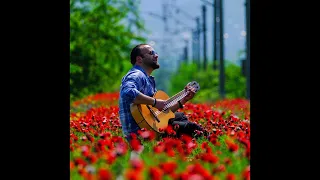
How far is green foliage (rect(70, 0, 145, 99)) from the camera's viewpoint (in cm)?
2436

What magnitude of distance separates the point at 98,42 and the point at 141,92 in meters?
18.8

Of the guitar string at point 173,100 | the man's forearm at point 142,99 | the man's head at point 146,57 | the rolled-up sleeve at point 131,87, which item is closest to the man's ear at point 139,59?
the man's head at point 146,57

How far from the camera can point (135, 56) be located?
649 centimetres

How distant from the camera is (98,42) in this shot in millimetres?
24875

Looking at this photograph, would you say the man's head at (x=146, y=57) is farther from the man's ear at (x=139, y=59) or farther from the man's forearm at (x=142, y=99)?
the man's forearm at (x=142, y=99)

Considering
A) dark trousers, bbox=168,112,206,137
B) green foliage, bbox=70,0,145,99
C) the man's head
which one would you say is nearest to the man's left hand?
dark trousers, bbox=168,112,206,137

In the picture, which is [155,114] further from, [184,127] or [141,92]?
[184,127]

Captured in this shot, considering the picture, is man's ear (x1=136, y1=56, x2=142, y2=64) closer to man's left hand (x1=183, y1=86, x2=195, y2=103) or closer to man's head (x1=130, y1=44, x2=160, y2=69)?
man's head (x1=130, y1=44, x2=160, y2=69)

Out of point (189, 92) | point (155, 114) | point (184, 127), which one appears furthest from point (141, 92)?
point (184, 127)
